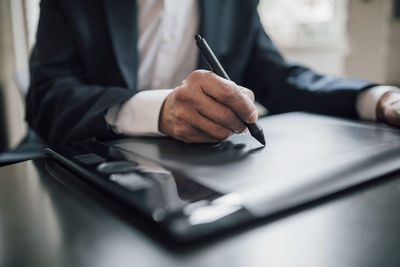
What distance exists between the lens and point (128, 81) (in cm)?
79

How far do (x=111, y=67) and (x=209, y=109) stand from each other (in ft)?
1.46

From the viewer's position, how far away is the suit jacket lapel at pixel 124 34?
78 cm

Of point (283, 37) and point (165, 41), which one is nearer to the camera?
point (165, 41)

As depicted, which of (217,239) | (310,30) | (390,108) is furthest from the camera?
(310,30)

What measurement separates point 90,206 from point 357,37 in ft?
4.10

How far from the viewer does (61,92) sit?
2.21 ft

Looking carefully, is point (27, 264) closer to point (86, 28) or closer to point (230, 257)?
point (230, 257)

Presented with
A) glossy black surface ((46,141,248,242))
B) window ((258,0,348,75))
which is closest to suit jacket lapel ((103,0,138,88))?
glossy black surface ((46,141,248,242))

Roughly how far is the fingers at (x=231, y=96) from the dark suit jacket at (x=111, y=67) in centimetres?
18

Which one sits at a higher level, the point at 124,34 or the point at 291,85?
the point at 124,34

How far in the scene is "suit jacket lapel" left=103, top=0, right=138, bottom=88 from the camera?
2.55 feet

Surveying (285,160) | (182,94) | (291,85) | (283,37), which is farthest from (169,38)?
(283,37)

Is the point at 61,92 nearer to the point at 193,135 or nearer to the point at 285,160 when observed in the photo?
the point at 193,135

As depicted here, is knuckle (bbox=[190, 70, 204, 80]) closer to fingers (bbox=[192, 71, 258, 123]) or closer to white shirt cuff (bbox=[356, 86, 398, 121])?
fingers (bbox=[192, 71, 258, 123])
